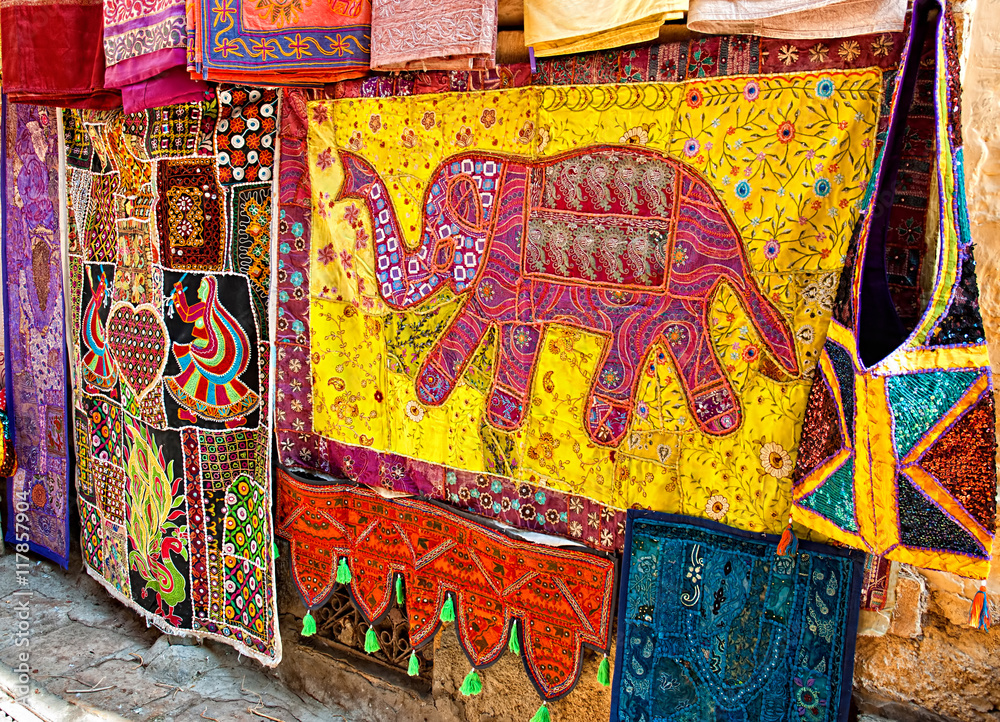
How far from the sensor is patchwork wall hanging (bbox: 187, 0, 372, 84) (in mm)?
2162

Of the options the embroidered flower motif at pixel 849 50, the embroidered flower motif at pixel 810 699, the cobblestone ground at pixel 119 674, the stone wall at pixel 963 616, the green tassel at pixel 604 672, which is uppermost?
the embroidered flower motif at pixel 849 50

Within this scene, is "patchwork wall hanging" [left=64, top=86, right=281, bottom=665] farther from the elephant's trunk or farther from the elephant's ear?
the elephant's ear

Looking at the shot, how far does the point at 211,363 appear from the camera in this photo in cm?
282

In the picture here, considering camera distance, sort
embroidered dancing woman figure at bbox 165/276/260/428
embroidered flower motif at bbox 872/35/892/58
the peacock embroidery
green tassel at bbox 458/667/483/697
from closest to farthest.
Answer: embroidered flower motif at bbox 872/35/892/58 < green tassel at bbox 458/667/483/697 < embroidered dancing woman figure at bbox 165/276/260/428 < the peacock embroidery

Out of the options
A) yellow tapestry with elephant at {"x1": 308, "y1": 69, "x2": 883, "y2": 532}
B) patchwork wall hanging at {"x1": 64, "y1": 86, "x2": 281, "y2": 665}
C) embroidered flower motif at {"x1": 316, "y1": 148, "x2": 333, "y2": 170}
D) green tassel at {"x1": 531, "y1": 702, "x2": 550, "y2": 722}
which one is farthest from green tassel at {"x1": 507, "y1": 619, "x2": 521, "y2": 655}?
Answer: embroidered flower motif at {"x1": 316, "y1": 148, "x2": 333, "y2": 170}

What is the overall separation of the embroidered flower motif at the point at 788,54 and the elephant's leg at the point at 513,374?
884mm

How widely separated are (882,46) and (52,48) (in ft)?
8.72

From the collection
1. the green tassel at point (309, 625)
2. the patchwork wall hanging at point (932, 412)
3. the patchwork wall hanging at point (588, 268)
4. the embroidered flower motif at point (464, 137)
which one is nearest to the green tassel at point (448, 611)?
the patchwork wall hanging at point (588, 268)

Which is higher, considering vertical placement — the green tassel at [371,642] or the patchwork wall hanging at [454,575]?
the patchwork wall hanging at [454,575]

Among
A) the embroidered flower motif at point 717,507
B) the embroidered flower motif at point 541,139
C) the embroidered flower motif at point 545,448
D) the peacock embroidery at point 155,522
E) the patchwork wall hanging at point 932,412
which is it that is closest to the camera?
the patchwork wall hanging at point 932,412

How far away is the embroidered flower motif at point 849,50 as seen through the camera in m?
1.56

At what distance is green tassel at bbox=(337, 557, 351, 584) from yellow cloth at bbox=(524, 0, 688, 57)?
1.82 m

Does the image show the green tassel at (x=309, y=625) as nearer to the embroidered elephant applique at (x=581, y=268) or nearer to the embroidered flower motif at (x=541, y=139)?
the embroidered elephant applique at (x=581, y=268)

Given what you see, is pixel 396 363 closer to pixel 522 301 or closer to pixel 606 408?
pixel 522 301
